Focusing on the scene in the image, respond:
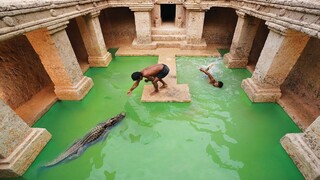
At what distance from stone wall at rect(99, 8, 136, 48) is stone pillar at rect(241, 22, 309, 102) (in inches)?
280

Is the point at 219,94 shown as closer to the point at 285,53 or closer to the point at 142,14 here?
the point at 285,53

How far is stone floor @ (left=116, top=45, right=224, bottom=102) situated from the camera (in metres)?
5.70

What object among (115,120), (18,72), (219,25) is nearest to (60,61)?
(18,72)

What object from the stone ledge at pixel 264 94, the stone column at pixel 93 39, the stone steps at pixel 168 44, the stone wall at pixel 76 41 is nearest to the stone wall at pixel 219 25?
the stone steps at pixel 168 44

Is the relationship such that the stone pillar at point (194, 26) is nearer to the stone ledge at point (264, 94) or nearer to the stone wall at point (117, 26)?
the stone wall at point (117, 26)

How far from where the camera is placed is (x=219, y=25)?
32.1ft

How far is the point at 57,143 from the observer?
4410mm

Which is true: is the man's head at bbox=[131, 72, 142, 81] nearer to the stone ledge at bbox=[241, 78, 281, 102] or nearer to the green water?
the green water

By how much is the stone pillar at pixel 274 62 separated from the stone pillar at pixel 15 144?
6.31m

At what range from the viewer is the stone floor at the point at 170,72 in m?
5.70

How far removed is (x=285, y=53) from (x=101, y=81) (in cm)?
624

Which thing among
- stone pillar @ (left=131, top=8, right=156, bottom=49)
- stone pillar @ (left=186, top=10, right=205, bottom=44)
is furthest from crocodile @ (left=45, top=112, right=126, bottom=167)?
stone pillar @ (left=186, top=10, right=205, bottom=44)

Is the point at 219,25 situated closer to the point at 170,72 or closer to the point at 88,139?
the point at 170,72

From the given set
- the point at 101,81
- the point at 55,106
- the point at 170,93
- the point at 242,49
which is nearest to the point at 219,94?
the point at 170,93
